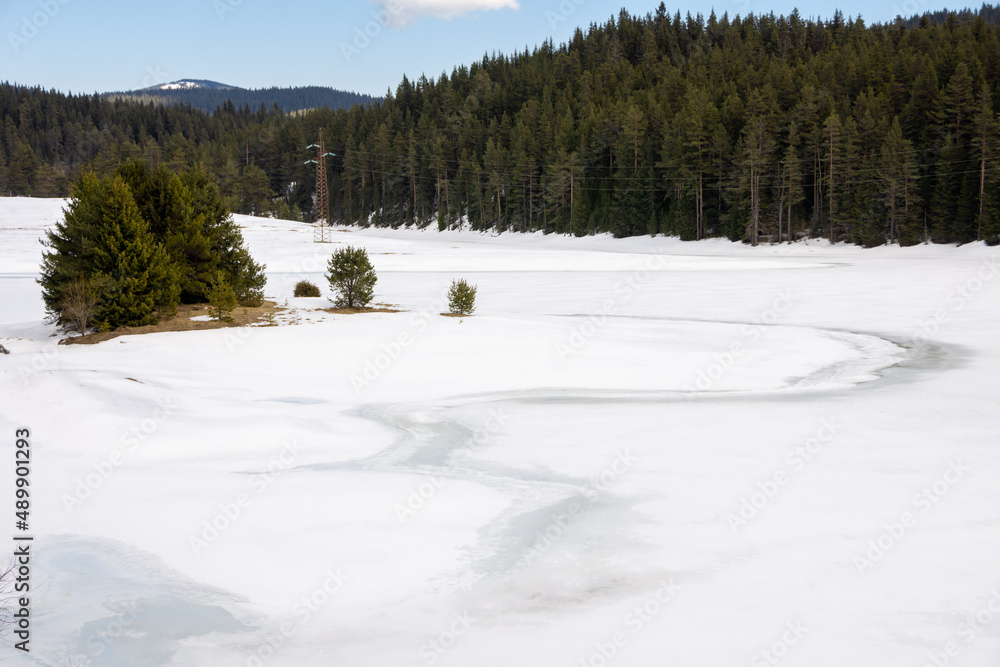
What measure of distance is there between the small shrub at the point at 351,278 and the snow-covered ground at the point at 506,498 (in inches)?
133

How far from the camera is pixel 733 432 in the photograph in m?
10.9

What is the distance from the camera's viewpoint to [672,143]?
78688 mm

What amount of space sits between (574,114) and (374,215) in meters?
39.4

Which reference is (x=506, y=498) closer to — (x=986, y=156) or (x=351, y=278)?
(x=351, y=278)

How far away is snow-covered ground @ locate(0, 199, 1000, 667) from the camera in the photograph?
5.43 meters

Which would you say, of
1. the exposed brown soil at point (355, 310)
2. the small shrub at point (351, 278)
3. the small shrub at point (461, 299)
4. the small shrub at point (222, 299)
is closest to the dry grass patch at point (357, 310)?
the exposed brown soil at point (355, 310)

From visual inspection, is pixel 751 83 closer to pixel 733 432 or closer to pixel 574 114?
pixel 574 114

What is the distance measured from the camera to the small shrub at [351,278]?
21.9m

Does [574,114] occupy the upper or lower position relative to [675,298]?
upper

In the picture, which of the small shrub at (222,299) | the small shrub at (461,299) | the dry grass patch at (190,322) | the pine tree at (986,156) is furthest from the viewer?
the pine tree at (986,156)

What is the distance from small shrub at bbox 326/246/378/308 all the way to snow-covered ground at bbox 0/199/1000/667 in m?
3.37

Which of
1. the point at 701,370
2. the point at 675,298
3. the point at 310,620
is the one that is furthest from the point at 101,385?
the point at 675,298

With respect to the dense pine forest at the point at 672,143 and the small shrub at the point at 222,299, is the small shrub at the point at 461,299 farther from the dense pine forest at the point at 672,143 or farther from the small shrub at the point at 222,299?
the dense pine forest at the point at 672,143

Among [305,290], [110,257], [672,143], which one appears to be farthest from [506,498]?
[672,143]
